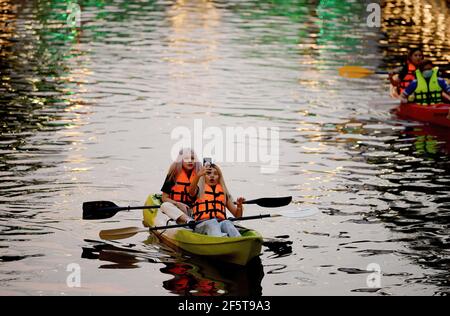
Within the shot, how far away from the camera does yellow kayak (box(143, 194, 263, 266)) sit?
2005cm

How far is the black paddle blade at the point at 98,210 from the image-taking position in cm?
2241

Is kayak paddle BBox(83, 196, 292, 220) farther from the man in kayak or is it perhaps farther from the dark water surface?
the man in kayak

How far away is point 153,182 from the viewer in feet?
87.5

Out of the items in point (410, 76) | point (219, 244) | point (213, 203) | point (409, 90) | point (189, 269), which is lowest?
point (189, 269)

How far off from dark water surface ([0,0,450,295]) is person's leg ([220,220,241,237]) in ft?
2.08

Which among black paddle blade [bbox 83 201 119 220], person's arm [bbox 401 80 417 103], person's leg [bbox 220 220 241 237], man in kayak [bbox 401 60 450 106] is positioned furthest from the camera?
person's arm [bbox 401 80 417 103]

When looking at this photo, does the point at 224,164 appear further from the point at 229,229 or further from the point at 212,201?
the point at 229,229

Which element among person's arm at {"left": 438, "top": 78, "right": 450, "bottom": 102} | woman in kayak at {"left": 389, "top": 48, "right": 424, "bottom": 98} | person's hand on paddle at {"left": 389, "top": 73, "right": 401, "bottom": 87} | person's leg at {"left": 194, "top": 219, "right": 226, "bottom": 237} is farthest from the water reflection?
person's hand on paddle at {"left": 389, "top": 73, "right": 401, "bottom": 87}

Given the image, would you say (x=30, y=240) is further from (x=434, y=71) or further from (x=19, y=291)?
(x=434, y=71)

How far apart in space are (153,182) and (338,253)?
6.47 meters

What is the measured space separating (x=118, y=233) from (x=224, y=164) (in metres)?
7.23

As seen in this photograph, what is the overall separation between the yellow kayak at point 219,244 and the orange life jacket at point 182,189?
0.84 metres

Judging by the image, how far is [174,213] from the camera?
864 inches

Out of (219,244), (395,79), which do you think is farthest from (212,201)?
(395,79)
